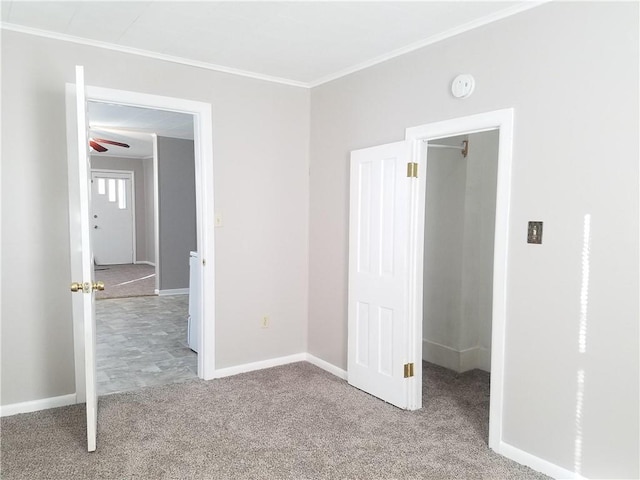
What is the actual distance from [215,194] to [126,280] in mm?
5672

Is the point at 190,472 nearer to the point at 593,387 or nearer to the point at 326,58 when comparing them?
the point at 593,387

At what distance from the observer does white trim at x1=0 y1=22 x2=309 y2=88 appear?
116 inches

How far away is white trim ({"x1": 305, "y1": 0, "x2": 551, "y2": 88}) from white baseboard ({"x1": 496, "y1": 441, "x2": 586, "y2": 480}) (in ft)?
7.71

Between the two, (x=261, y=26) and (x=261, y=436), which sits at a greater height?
(x=261, y=26)

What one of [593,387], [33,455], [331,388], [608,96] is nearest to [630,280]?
[593,387]

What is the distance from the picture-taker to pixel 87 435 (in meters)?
2.70

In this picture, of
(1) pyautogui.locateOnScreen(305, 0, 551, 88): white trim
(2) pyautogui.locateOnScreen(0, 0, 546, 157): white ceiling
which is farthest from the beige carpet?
(1) pyautogui.locateOnScreen(305, 0, 551, 88): white trim

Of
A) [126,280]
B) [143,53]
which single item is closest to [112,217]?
[126,280]

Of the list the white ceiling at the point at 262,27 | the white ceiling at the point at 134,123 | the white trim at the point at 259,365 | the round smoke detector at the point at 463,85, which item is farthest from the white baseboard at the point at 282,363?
the white ceiling at the point at 134,123

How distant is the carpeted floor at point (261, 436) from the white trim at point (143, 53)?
2422 mm

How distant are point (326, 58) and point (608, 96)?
6.14ft

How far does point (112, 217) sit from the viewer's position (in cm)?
1054

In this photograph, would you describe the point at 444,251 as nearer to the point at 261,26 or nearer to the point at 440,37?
the point at 440,37

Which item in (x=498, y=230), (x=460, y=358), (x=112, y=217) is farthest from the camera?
(x=112, y=217)
